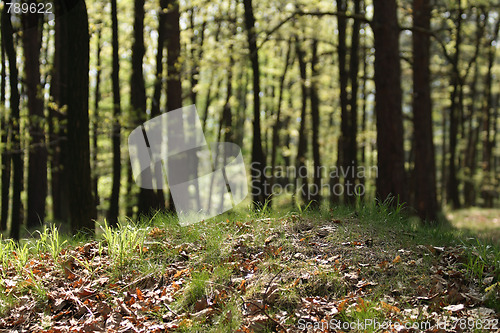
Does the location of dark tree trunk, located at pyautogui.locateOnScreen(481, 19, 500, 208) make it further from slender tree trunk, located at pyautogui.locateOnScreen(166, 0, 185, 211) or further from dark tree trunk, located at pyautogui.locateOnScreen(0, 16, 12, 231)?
dark tree trunk, located at pyautogui.locateOnScreen(0, 16, 12, 231)

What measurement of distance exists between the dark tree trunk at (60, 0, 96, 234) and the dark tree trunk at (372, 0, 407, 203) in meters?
5.37

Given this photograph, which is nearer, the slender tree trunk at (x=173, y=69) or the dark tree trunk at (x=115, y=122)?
the dark tree trunk at (x=115, y=122)

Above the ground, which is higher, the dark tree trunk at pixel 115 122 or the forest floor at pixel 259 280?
the dark tree trunk at pixel 115 122

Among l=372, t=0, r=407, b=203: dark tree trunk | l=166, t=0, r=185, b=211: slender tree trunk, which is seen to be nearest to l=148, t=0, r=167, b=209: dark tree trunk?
l=166, t=0, r=185, b=211: slender tree trunk

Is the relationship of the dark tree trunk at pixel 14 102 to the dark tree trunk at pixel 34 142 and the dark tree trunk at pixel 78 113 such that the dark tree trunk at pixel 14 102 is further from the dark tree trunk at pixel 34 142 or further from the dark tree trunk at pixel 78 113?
the dark tree trunk at pixel 78 113

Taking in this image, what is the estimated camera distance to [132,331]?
12.6 ft

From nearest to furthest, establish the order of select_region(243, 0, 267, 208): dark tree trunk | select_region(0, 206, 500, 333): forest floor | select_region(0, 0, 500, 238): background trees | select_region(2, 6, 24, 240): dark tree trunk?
Answer: select_region(0, 206, 500, 333): forest floor, select_region(0, 0, 500, 238): background trees, select_region(2, 6, 24, 240): dark tree trunk, select_region(243, 0, 267, 208): dark tree trunk

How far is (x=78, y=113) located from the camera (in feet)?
22.9

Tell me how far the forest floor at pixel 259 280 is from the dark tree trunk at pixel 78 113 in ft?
5.41

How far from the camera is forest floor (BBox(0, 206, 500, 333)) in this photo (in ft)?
12.6

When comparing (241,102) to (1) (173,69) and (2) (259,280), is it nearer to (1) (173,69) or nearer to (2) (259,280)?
(1) (173,69)

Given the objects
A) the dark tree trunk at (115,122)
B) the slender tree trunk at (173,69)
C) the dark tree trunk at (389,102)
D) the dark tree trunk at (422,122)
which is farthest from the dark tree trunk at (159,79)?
the dark tree trunk at (422,122)

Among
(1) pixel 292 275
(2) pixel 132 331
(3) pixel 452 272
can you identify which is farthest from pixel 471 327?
(2) pixel 132 331

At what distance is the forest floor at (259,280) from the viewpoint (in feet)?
12.6
